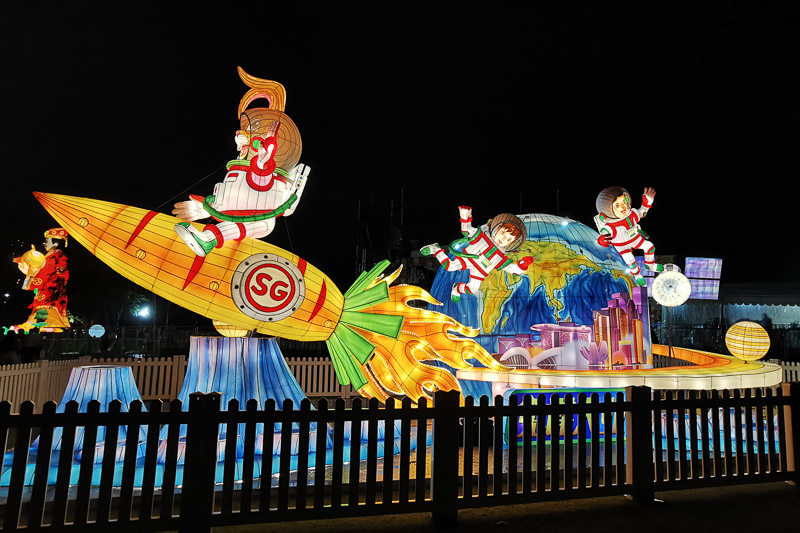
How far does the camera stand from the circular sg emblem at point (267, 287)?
6.55 m

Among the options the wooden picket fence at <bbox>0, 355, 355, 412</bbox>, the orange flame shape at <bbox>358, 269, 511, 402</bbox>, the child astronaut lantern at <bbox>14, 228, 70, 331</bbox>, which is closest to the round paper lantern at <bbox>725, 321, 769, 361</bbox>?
the orange flame shape at <bbox>358, 269, 511, 402</bbox>

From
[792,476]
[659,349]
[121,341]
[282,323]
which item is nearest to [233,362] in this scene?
[282,323]

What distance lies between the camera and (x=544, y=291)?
357 inches

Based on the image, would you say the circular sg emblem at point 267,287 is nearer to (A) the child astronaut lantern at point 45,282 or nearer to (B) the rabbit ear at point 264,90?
(B) the rabbit ear at point 264,90

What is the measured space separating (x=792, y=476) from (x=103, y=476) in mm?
6686

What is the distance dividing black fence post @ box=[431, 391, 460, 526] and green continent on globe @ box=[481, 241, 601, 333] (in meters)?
4.56

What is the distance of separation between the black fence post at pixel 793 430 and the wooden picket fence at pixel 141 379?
28.4 ft

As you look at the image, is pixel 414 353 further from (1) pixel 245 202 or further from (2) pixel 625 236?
(2) pixel 625 236

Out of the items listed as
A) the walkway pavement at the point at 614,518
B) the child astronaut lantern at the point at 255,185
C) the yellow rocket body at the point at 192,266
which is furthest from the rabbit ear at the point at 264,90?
the walkway pavement at the point at 614,518

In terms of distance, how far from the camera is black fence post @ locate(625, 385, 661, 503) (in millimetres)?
4992

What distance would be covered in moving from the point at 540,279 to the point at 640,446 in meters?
4.30

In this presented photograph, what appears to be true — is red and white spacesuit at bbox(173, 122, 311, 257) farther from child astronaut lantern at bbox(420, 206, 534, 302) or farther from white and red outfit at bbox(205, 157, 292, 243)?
child astronaut lantern at bbox(420, 206, 534, 302)

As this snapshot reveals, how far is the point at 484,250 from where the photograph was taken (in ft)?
28.2

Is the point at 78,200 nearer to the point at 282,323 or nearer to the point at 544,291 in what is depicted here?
the point at 282,323
